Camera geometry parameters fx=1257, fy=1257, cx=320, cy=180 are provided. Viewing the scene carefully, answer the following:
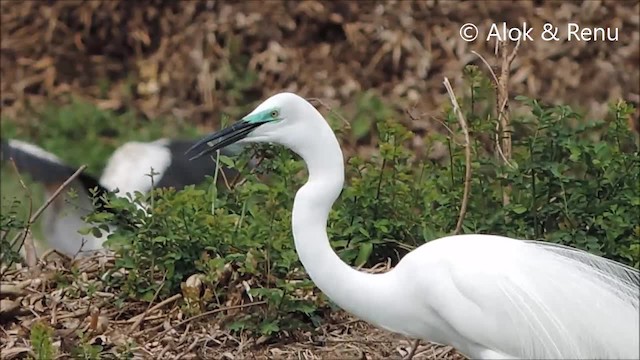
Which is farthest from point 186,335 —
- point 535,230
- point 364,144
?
point 364,144

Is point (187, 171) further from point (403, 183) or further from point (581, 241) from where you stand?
point (581, 241)

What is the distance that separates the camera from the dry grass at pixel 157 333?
3.43m

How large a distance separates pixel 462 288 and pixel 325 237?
1.07ft

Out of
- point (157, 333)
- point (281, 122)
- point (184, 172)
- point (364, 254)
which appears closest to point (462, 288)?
point (281, 122)

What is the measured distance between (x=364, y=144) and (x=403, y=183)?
2.60 meters

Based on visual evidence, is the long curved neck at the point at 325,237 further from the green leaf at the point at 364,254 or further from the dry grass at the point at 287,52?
the dry grass at the point at 287,52

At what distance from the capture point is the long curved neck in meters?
2.79

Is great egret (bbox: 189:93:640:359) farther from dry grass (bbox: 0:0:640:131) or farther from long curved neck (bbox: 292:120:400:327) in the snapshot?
dry grass (bbox: 0:0:640:131)

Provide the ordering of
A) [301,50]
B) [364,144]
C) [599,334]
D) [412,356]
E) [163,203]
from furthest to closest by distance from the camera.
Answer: [301,50] < [364,144] < [163,203] < [412,356] < [599,334]

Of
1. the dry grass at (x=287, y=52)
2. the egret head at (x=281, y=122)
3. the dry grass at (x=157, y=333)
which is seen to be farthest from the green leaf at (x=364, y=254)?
the dry grass at (x=287, y=52)

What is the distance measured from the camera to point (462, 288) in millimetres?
2754

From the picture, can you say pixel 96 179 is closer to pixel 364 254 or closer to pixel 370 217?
pixel 370 217

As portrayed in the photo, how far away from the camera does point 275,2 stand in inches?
280

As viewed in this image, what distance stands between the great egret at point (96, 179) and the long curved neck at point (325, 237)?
2.25 metres
